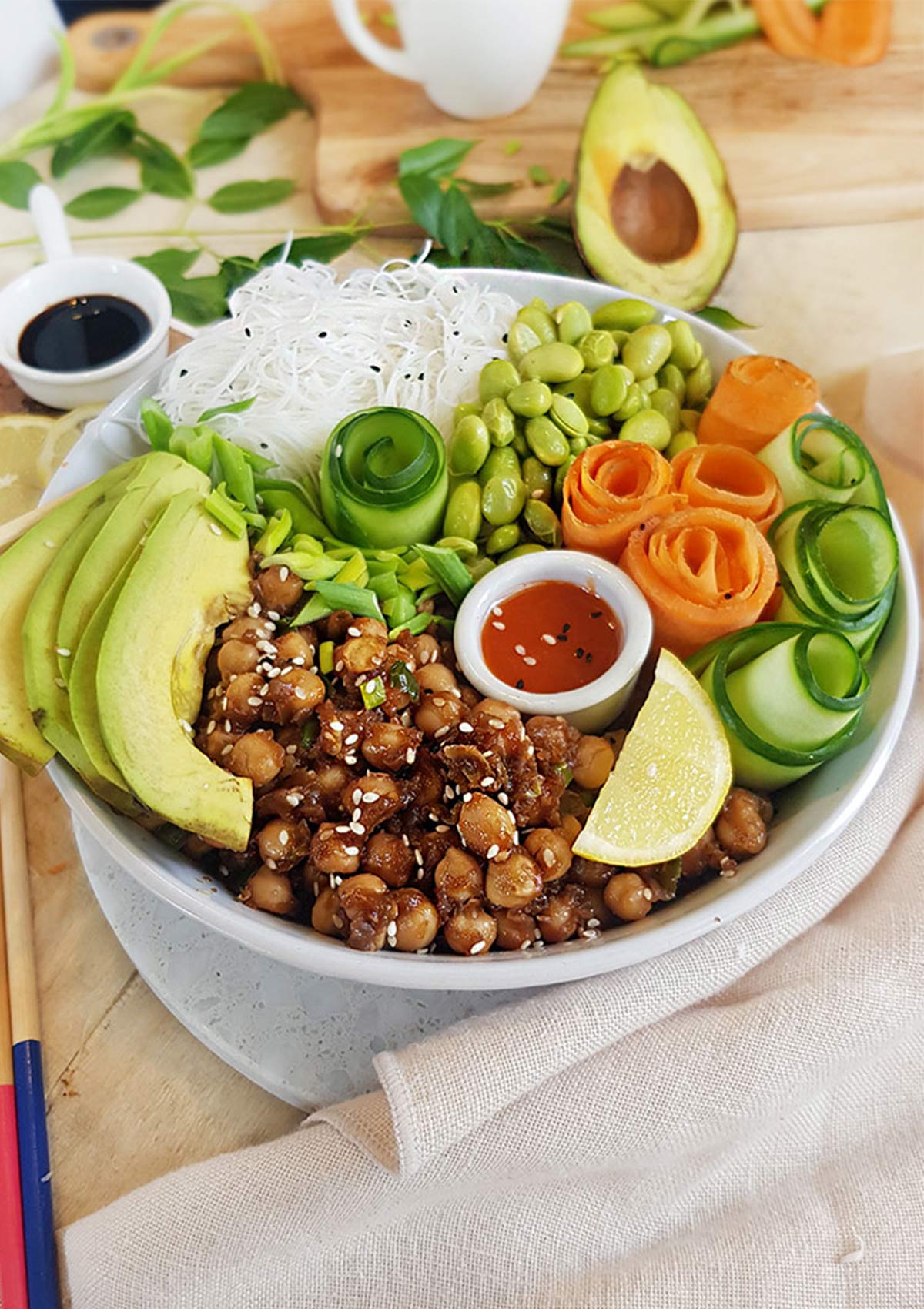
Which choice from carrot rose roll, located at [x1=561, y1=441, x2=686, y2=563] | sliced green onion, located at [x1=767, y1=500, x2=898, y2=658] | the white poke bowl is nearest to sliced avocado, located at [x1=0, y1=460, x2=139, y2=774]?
the white poke bowl

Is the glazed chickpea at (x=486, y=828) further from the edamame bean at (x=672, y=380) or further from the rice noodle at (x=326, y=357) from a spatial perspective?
the edamame bean at (x=672, y=380)

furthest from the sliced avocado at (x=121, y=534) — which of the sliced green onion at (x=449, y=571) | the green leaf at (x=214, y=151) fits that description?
the green leaf at (x=214, y=151)

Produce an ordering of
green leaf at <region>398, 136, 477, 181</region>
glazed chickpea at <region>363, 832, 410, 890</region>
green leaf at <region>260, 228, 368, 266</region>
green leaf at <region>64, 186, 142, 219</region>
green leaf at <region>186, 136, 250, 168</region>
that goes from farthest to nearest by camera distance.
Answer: green leaf at <region>186, 136, 250, 168</region>, green leaf at <region>64, 186, 142, 219</region>, green leaf at <region>398, 136, 477, 181</region>, green leaf at <region>260, 228, 368, 266</region>, glazed chickpea at <region>363, 832, 410, 890</region>

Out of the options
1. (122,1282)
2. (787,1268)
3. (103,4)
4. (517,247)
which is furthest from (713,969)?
(103,4)

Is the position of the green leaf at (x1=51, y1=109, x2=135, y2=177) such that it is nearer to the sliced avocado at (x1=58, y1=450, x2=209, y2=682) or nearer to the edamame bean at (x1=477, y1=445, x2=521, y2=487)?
the sliced avocado at (x1=58, y1=450, x2=209, y2=682)

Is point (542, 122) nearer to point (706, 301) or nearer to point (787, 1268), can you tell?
point (706, 301)

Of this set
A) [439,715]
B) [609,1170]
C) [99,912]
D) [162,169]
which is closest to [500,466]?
[439,715]

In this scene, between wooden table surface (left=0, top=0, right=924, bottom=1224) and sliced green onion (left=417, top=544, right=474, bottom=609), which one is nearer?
wooden table surface (left=0, top=0, right=924, bottom=1224)
